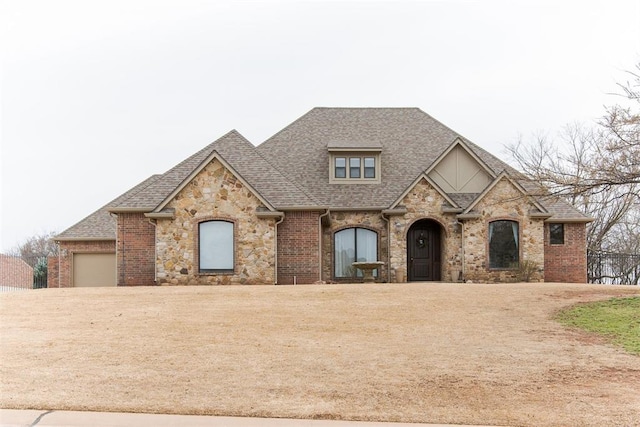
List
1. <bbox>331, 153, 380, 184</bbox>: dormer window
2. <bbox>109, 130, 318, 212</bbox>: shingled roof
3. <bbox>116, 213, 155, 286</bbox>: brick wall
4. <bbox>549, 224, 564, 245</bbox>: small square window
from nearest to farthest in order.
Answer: <bbox>109, 130, 318, 212</bbox>: shingled roof < <bbox>116, 213, 155, 286</bbox>: brick wall < <bbox>549, 224, 564, 245</bbox>: small square window < <bbox>331, 153, 380, 184</bbox>: dormer window

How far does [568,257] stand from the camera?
30.2 meters

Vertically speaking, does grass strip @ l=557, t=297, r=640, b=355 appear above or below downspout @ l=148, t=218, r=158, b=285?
below

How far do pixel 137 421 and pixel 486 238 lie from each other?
2175 cm

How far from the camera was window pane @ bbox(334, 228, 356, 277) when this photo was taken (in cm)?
2947

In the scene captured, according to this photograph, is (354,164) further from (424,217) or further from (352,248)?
(424,217)

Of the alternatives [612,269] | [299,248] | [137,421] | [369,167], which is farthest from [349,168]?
[137,421]

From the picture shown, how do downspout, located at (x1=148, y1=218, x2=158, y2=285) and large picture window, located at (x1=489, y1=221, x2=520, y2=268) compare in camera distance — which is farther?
large picture window, located at (x1=489, y1=221, x2=520, y2=268)

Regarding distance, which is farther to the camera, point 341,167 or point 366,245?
point 341,167

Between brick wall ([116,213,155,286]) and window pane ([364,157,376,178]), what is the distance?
1018cm

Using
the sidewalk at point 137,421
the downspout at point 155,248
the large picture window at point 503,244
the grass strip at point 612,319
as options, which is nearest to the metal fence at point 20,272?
the downspout at point 155,248

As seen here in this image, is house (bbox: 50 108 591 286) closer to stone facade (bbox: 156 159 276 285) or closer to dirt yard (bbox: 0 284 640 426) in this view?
stone facade (bbox: 156 159 276 285)

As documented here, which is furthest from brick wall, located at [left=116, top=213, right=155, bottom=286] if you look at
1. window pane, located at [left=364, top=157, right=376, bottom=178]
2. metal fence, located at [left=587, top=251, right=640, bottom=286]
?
metal fence, located at [left=587, top=251, right=640, bottom=286]

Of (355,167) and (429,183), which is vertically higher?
(355,167)

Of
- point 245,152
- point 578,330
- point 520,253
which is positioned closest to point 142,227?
point 245,152
